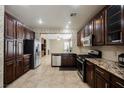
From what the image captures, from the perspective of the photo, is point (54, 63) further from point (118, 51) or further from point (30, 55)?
point (118, 51)

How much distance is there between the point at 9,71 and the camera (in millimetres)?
3838

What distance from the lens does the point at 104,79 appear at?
2.34 metres

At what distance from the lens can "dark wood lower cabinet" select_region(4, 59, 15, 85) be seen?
3.61 m

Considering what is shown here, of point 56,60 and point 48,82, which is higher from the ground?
point 56,60

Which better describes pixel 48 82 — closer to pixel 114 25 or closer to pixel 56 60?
pixel 114 25

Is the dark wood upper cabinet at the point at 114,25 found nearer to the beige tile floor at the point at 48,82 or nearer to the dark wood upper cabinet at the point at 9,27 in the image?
the beige tile floor at the point at 48,82

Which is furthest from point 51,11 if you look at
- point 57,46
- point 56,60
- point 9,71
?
point 57,46

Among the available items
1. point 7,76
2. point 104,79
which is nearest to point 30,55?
point 7,76

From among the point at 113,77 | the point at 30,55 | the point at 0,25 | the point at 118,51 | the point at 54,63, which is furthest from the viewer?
the point at 54,63

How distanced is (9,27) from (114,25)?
3.03 m

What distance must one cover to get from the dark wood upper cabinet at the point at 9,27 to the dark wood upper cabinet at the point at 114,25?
111 inches
